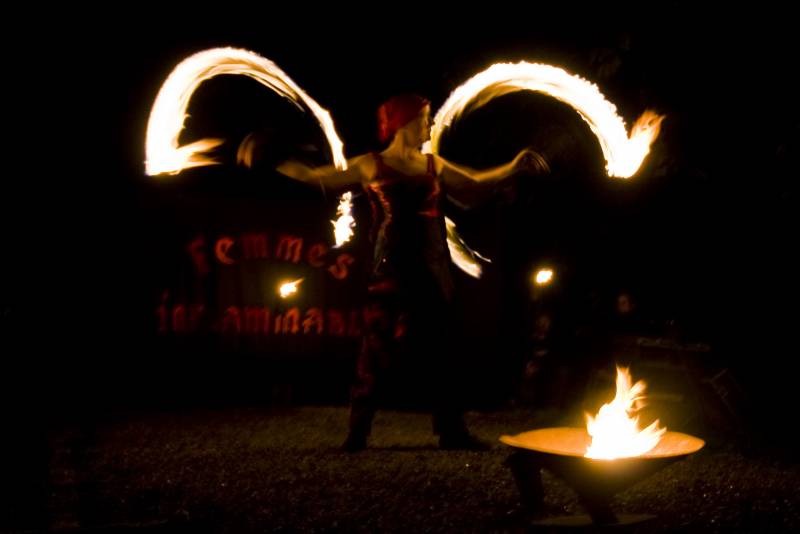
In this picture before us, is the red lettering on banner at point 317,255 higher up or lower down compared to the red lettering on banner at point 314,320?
higher up

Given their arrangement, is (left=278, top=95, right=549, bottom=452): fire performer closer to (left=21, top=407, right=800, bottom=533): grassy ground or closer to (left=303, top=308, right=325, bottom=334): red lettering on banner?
(left=21, top=407, right=800, bottom=533): grassy ground

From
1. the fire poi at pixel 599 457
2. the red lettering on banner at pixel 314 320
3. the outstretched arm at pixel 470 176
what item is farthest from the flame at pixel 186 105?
the red lettering on banner at pixel 314 320

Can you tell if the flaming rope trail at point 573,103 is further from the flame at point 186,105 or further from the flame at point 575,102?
the flame at point 186,105

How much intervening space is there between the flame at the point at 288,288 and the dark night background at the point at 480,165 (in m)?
0.86

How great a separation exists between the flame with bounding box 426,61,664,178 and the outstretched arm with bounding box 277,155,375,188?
63 cm

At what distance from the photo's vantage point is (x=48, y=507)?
14.7 feet

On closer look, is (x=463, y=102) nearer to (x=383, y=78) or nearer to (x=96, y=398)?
(x=383, y=78)

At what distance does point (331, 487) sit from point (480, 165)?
5.70 m

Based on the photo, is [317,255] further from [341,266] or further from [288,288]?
[288,288]

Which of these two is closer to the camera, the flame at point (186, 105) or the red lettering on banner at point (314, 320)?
the flame at point (186, 105)

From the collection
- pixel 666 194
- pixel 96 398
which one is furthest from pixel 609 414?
pixel 96 398

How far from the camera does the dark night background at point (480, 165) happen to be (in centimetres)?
782

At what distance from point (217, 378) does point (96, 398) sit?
1.28 metres

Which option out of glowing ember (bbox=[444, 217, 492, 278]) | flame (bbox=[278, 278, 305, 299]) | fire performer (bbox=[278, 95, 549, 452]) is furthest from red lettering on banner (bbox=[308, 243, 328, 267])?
fire performer (bbox=[278, 95, 549, 452])
